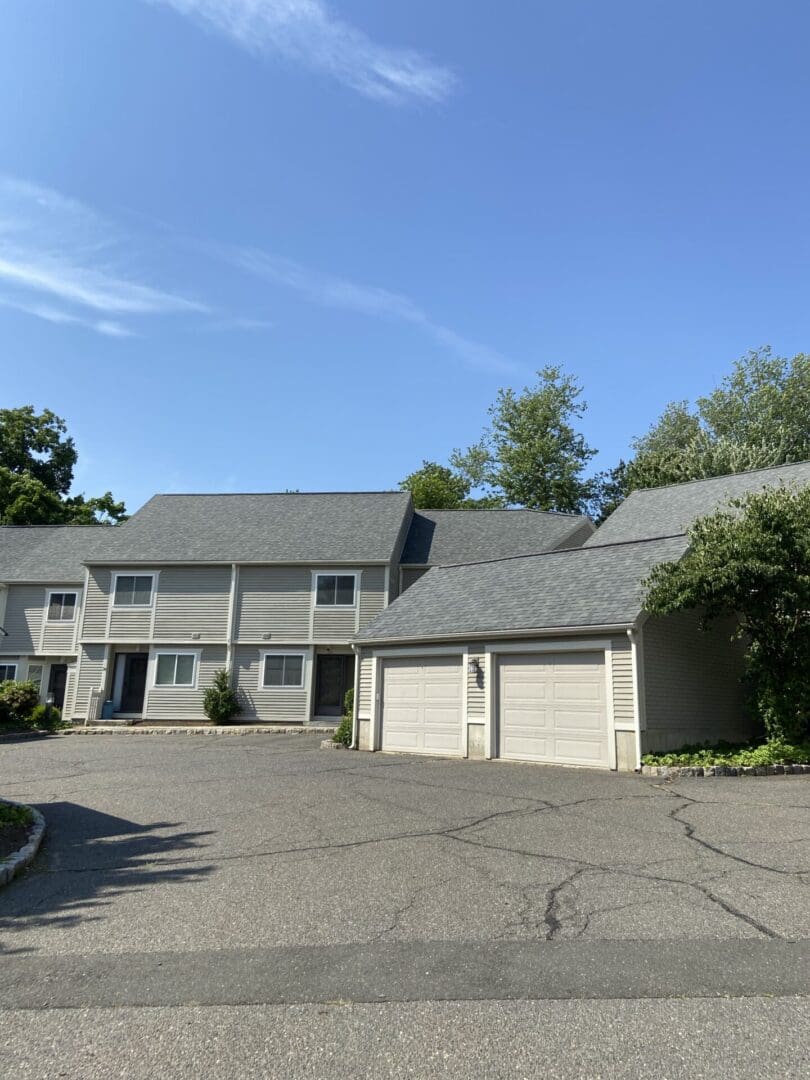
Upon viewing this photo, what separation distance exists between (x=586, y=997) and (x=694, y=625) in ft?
40.8

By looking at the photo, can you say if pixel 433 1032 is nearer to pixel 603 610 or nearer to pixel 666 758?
pixel 666 758

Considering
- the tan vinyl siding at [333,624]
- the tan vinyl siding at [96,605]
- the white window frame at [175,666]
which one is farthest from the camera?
the tan vinyl siding at [96,605]

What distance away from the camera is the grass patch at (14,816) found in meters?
7.90

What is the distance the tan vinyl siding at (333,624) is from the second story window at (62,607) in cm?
1030

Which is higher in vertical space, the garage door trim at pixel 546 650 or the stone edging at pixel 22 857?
the garage door trim at pixel 546 650

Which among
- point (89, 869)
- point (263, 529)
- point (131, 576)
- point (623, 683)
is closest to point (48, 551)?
point (131, 576)

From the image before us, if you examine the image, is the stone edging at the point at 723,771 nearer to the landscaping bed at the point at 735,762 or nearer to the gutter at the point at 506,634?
the landscaping bed at the point at 735,762

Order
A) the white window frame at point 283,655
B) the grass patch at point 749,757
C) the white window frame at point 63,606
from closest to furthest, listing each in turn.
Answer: the grass patch at point 749,757 → the white window frame at point 283,655 → the white window frame at point 63,606

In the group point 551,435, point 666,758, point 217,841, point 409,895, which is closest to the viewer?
point 409,895

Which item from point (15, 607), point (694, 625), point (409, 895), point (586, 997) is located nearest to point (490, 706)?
point (694, 625)

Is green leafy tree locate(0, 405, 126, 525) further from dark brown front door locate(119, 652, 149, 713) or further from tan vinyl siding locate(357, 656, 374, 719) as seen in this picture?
tan vinyl siding locate(357, 656, 374, 719)

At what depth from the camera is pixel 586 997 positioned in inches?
147

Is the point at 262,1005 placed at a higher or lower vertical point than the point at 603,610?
lower

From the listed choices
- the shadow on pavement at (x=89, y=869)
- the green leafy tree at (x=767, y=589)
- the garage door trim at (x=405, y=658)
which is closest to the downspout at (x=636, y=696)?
the green leafy tree at (x=767, y=589)
